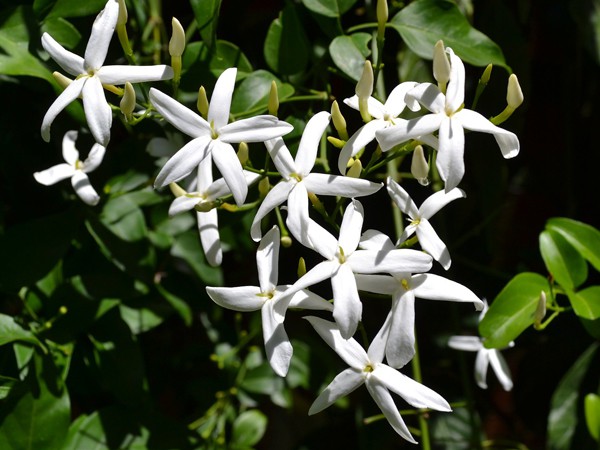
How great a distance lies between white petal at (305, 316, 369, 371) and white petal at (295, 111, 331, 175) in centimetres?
12

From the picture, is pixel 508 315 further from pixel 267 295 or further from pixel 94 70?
pixel 94 70

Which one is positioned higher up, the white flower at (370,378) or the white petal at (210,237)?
the white petal at (210,237)

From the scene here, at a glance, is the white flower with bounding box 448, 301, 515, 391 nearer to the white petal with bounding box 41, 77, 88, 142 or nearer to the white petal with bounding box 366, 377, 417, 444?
the white petal with bounding box 366, 377, 417, 444

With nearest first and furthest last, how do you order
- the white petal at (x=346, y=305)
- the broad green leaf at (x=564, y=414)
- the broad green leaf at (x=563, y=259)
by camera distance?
the white petal at (x=346, y=305), the broad green leaf at (x=563, y=259), the broad green leaf at (x=564, y=414)

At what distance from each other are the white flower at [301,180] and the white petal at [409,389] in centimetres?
14

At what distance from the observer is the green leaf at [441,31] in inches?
28.4

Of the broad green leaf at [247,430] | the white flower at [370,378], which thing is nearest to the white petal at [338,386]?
the white flower at [370,378]

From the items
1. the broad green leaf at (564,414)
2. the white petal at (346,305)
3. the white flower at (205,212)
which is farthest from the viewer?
the broad green leaf at (564,414)

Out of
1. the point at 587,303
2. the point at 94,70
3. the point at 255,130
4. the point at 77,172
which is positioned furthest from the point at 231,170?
the point at 587,303

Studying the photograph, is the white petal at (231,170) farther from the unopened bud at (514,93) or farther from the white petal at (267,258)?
the unopened bud at (514,93)

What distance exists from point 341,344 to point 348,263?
2.7 inches

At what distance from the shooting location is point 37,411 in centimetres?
71

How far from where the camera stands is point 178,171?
0.55 meters

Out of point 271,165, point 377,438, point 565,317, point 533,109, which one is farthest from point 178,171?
point 533,109
